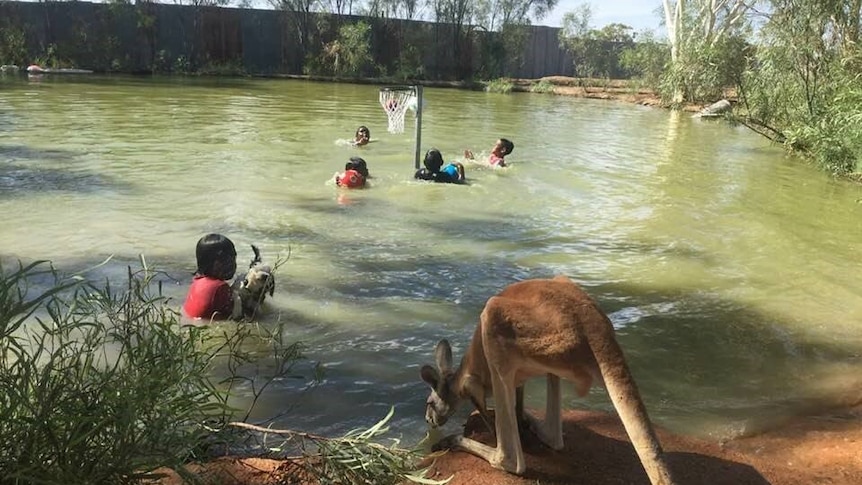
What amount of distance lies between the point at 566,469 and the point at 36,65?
34.7 m

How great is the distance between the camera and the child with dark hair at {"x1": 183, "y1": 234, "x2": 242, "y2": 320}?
4.93 metres

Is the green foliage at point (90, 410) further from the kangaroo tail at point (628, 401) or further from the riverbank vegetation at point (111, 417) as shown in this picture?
the kangaroo tail at point (628, 401)

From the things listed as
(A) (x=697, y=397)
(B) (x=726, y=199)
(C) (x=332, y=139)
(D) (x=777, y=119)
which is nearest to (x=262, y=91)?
(C) (x=332, y=139)

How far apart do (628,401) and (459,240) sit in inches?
A: 202

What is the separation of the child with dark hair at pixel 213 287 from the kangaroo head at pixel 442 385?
2005mm

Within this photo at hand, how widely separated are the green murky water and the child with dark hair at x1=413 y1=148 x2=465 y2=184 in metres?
0.32

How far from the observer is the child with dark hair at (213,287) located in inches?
194

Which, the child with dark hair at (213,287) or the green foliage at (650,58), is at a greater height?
the green foliage at (650,58)

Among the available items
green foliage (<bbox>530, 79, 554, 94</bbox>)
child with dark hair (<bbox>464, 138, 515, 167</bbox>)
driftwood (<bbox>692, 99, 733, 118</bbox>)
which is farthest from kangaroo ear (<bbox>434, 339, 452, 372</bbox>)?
green foliage (<bbox>530, 79, 554, 94</bbox>)

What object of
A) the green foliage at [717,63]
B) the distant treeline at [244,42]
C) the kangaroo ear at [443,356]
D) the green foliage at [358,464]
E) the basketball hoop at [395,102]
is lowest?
the green foliage at [358,464]

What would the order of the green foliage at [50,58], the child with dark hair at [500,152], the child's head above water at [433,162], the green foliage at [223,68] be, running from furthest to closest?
the green foliage at [223,68] < the green foliage at [50,58] < the child with dark hair at [500,152] < the child's head above water at [433,162]

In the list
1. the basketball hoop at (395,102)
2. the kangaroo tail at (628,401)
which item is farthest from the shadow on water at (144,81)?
the kangaroo tail at (628,401)

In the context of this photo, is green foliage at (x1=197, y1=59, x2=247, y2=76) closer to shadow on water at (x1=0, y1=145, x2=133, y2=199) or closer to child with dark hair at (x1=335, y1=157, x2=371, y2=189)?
shadow on water at (x1=0, y1=145, x2=133, y2=199)

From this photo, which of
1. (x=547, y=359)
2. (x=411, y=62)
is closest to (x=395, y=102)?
(x=547, y=359)
